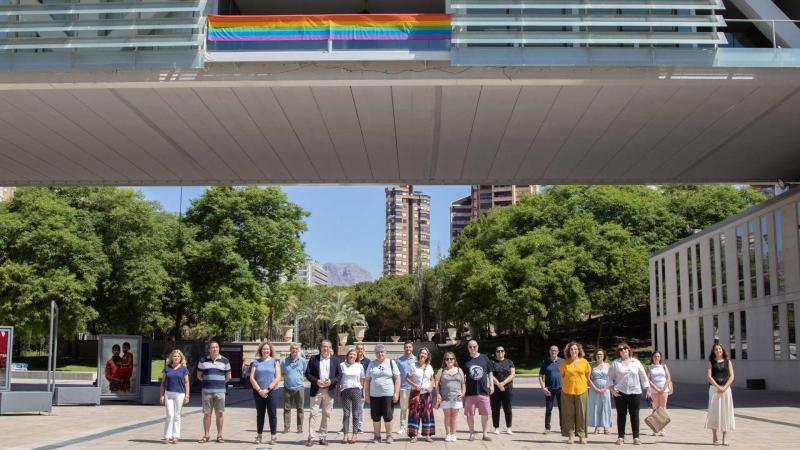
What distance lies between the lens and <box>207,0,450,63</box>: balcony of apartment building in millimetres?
17781

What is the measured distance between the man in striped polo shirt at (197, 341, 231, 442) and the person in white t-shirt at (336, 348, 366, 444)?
1961 millimetres

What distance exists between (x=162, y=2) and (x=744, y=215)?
2441cm

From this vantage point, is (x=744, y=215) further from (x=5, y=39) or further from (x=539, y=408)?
(x=5, y=39)

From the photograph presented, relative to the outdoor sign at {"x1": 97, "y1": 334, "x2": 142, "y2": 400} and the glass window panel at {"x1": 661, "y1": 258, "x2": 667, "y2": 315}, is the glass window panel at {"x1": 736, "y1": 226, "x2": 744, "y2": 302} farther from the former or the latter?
the outdoor sign at {"x1": 97, "y1": 334, "x2": 142, "y2": 400}

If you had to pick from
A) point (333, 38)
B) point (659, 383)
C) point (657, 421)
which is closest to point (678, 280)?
point (659, 383)

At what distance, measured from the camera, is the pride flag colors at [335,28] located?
17.9 metres

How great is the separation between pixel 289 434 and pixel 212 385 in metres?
2.19

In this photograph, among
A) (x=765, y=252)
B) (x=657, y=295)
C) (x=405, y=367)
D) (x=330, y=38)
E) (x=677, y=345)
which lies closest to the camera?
(x=405, y=367)

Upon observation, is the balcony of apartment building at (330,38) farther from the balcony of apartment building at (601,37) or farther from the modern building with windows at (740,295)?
the modern building with windows at (740,295)

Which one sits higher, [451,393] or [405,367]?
[405,367]

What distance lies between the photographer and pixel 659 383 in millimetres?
15539

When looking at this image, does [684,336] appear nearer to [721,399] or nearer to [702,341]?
[702,341]

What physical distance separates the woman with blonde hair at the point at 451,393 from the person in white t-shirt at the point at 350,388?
132 centimetres

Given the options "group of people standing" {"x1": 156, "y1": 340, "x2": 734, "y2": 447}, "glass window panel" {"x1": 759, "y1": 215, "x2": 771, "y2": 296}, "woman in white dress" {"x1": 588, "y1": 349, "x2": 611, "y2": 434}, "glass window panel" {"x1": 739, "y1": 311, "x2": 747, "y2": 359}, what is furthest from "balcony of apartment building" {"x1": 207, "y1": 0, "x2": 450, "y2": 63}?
"glass window panel" {"x1": 739, "y1": 311, "x2": 747, "y2": 359}
